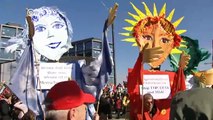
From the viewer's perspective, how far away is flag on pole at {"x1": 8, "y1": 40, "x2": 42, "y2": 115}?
189 inches

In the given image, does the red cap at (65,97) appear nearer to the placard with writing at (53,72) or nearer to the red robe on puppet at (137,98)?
the placard with writing at (53,72)

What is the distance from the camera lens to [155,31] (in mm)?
6445

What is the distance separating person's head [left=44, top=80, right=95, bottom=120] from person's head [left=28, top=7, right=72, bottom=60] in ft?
9.68

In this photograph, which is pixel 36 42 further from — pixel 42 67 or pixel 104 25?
pixel 104 25

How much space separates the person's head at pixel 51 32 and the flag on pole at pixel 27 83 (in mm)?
407

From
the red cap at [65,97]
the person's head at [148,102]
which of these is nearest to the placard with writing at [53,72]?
the person's head at [148,102]

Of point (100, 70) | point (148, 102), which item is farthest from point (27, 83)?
point (148, 102)

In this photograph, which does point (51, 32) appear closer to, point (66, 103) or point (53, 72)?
point (53, 72)

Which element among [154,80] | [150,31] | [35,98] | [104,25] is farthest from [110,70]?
[150,31]

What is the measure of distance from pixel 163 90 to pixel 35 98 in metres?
2.20

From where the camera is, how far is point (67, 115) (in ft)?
7.98

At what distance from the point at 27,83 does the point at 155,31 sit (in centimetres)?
251

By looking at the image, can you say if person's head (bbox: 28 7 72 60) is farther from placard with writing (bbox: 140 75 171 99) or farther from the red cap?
the red cap

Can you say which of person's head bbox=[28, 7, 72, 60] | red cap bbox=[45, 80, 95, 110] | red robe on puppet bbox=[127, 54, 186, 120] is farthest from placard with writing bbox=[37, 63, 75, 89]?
red cap bbox=[45, 80, 95, 110]
